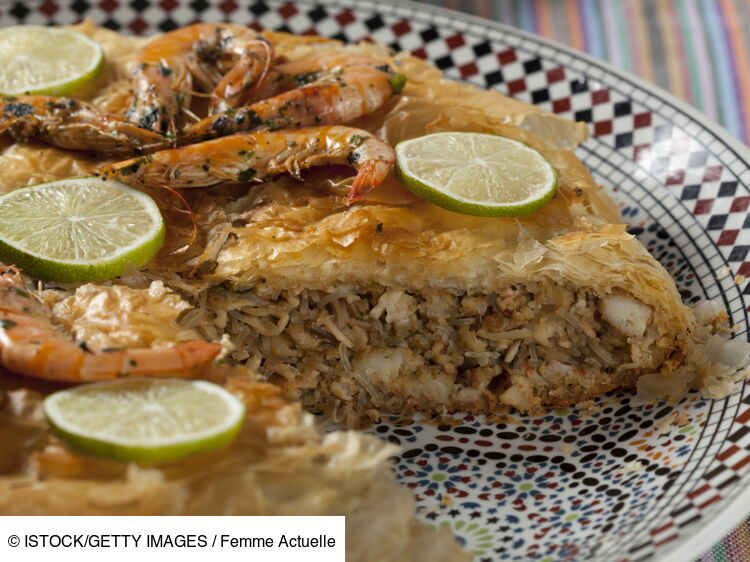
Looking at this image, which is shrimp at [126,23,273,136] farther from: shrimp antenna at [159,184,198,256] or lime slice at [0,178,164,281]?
lime slice at [0,178,164,281]

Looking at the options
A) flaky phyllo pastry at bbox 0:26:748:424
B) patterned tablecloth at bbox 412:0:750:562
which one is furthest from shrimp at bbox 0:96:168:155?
patterned tablecloth at bbox 412:0:750:562

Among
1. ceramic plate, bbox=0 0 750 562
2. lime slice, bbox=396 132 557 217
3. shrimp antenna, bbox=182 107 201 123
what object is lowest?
ceramic plate, bbox=0 0 750 562

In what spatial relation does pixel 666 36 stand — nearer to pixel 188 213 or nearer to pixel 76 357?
pixel 188 213

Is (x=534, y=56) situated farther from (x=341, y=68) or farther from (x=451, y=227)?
(x=451, y=227)

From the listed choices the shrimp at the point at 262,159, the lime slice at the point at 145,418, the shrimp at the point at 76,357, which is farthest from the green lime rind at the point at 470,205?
the lime slice at the point at 145,418

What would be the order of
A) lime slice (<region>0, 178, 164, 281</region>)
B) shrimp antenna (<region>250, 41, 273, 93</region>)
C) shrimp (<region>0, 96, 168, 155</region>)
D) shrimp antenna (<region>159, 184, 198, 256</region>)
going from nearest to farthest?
lime slice (<region>0, 178, 164, 281</region>) → shrimp antenna (<region>159, 184, 198, 256</region>) → shrimp (<region>0, 96, 168, 155</region>) → shrimp antenna (<region>250, 41, 273, 93</region>)

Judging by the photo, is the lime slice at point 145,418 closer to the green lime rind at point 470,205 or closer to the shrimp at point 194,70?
the green lime rind at point 470,205
